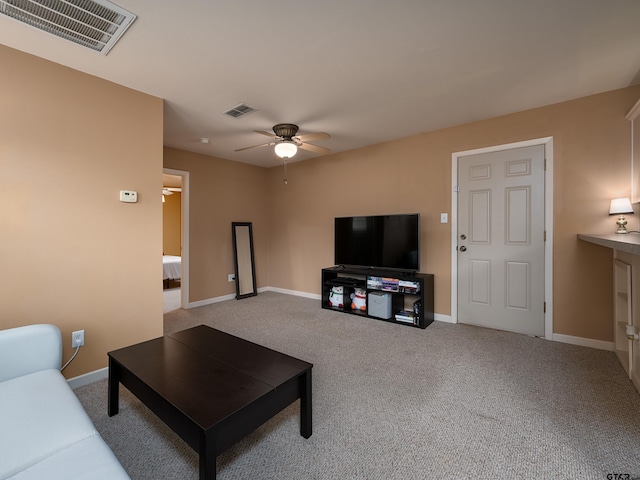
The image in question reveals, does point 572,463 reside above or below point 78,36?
below

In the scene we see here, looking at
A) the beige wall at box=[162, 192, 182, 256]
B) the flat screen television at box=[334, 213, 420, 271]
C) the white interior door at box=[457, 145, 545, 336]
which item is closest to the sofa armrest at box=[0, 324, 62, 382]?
the flat screen television at box=[334, 213, 420, 271]

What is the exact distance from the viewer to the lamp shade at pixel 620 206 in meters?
2.47

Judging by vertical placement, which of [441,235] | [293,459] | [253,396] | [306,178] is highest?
[306,178]

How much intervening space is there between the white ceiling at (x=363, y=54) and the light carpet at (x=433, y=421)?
243 centimetres

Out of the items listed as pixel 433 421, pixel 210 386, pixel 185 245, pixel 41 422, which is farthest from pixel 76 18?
pixel 433 421

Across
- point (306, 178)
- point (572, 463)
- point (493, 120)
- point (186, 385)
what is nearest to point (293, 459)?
point (186, 385)

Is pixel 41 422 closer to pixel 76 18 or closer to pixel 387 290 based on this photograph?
pixel 76 18

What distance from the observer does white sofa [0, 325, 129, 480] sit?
93cm

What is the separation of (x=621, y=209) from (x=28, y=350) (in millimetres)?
4390

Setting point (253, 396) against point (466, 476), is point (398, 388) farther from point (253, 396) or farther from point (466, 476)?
point (253, 396)

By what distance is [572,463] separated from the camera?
1429mm

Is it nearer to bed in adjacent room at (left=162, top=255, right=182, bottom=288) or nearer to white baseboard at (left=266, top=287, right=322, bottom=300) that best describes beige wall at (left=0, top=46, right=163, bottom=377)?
white baseboard at (left=266, top=287, right=322, bottom=300)

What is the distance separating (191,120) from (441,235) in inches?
130

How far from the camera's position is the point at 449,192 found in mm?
3562
